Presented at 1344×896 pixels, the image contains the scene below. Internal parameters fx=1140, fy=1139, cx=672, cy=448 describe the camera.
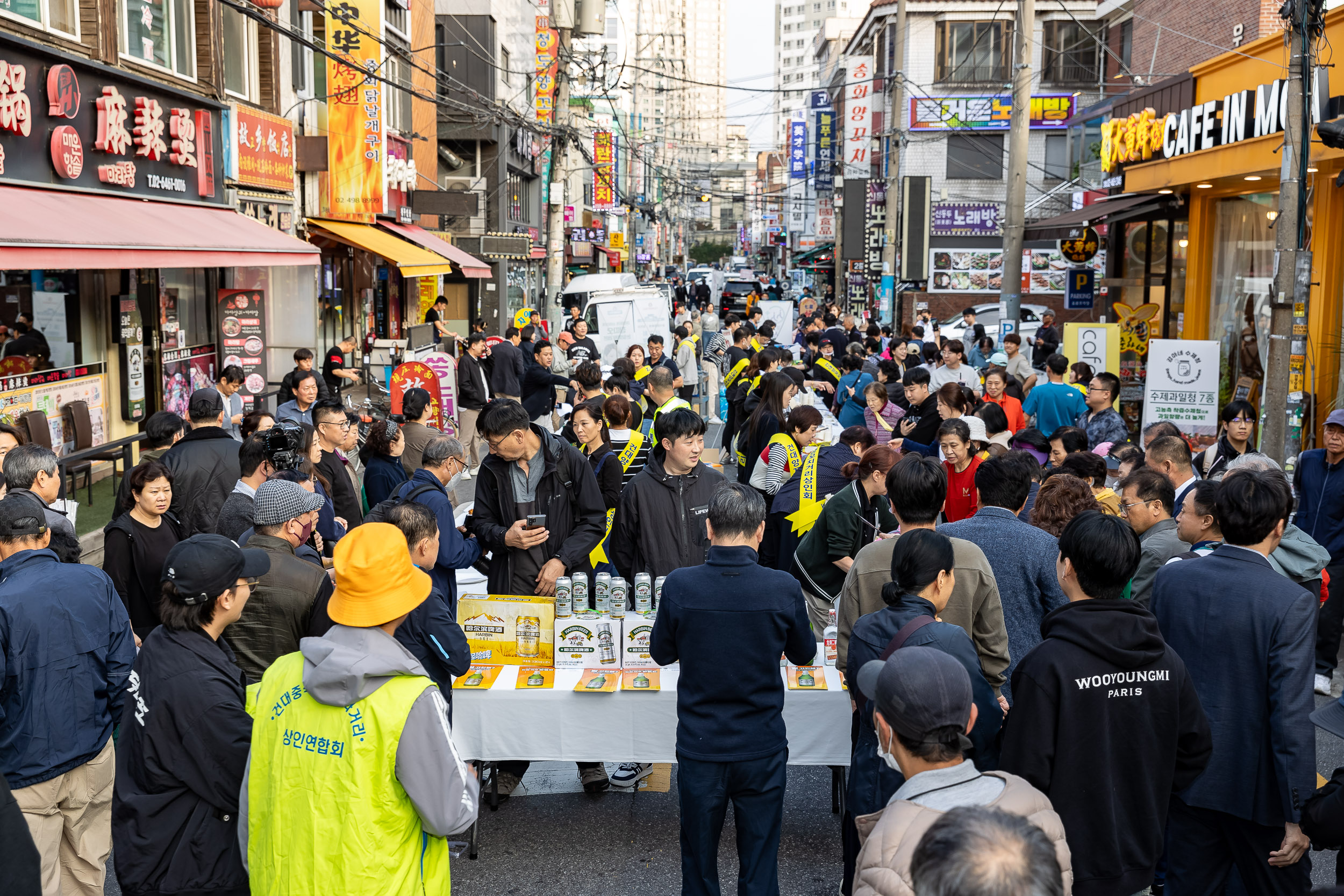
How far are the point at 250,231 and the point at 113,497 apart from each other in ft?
12.8

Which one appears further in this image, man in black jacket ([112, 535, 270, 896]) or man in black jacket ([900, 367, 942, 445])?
man in black jacket ([900, 367, 942, 445])

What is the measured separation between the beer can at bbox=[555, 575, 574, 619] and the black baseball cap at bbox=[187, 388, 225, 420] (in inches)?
130

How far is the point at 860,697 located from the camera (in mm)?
4254

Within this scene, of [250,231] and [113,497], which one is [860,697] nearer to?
[113,497]

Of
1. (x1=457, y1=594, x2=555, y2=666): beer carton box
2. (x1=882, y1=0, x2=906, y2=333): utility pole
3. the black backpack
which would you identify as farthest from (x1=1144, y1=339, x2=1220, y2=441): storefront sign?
(x1=882, y1=0, x2=906, y2=333): utility pole

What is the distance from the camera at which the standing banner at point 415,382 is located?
15438 mm

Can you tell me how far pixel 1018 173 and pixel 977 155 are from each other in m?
26.1

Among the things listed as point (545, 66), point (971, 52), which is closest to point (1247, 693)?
point (545, 66)

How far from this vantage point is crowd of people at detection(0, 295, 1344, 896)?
3137 mm

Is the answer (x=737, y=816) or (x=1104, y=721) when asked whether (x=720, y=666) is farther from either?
(x=1104, y=721)

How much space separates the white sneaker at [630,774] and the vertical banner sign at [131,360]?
29.0 ft

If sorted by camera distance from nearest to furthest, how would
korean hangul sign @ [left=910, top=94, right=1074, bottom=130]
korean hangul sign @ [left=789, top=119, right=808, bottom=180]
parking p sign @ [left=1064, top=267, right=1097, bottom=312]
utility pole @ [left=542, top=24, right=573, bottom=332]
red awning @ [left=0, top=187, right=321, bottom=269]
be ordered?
1. red awning @ [left=0, top=187, right=321, bottom=269]
2. parking p sign @ [left=1064, top=267, right=1097, bottom=312]
3. utility pole @ [left=542, top=24, right=573, bottom=332]
4. korean hangul sign @ [left=910, top=94, right=1074, bottom=130]
5. korean hangul sign @ [left=789, top=119, right=808, bottom=180]

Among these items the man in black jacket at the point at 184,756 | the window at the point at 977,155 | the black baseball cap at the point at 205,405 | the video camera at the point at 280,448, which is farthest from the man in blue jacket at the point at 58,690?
the window at the point at 977,155

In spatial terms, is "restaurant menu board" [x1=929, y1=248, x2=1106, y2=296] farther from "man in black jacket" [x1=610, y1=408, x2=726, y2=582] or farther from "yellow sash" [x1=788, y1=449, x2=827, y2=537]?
"man in black jacket" [x1=610, y1=408, x2=726, y2=582]
